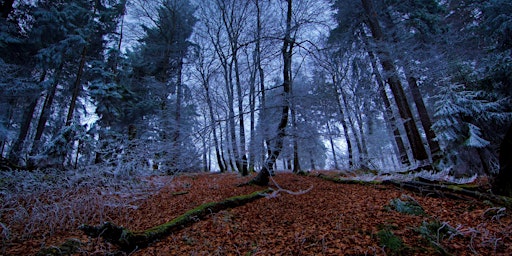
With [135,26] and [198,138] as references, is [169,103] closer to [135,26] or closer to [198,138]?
[135,26]

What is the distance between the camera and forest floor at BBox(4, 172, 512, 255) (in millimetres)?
2451

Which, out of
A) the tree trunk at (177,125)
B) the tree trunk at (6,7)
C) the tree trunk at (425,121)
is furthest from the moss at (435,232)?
the tree trunk at (6,7)

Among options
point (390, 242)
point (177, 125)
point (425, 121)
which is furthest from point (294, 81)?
point (390, 242)

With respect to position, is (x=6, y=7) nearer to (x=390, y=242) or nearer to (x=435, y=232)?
(x=390, y=242)

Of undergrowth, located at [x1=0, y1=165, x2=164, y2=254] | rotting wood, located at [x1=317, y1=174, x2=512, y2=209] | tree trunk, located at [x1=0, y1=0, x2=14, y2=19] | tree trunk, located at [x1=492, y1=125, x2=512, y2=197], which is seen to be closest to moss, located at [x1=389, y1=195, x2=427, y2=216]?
rotting wood, located at [x1=317, y1=174, x2=512, y2=209]

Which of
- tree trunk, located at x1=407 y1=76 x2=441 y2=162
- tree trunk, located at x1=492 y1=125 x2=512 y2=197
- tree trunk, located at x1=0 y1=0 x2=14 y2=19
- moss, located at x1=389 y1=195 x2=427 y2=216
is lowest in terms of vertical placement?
moss, located at x1=389 y1=195 x2=427 y2=216

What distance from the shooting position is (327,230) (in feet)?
10.2

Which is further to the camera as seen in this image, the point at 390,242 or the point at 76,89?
the point at 76,89

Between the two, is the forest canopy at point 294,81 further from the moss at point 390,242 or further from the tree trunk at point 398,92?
the moss at point 390,242

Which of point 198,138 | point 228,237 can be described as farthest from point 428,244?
point 198,138

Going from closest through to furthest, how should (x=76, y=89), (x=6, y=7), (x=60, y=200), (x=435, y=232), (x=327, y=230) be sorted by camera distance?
(x=435, y=232), (x=327, y=230), (x=60, y=200), (x=6, y=7), (x=76, y=89)

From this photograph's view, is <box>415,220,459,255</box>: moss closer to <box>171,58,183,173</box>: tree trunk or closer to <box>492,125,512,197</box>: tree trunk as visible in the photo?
<box>492,125,512,197</box>: tree trunk

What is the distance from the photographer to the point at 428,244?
2.43m

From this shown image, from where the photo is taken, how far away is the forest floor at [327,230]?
2.45 metres
